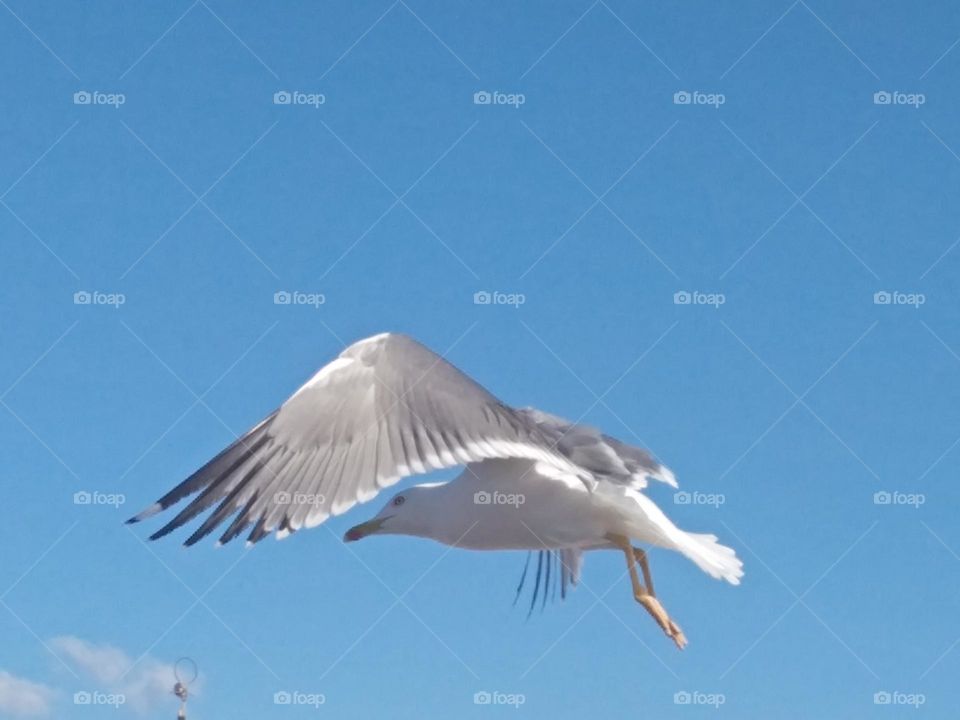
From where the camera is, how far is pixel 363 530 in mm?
5266

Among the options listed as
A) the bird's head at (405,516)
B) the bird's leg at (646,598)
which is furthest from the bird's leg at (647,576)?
the bird's head at (405,516)

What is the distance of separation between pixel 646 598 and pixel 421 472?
1.04 meters

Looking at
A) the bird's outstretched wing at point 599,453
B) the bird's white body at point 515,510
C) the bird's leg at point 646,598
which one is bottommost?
the bird's leg at point 646,598

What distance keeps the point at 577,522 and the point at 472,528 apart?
397 mm

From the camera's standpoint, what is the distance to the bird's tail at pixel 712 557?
515 centimetres

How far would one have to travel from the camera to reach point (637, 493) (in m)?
5.25

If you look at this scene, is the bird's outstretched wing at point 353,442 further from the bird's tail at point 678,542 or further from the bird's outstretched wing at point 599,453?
the bird's tail at point 678,542

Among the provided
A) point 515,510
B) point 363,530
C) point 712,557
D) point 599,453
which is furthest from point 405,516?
point 712,557

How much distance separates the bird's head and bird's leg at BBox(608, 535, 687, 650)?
713mm

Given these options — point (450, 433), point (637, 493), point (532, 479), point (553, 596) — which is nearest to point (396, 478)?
point (450, 433)

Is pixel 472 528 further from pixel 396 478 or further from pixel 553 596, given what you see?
pixel 553 596

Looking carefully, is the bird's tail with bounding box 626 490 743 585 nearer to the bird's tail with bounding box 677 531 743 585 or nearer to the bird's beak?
the bird's tail with bounding box 677 531 743 585

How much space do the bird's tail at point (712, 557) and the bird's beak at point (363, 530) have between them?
1164 millimetres

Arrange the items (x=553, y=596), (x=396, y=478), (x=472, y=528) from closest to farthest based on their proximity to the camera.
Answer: (x=396, y=478) → (x=472, y=528) → (x=553, y=596)
